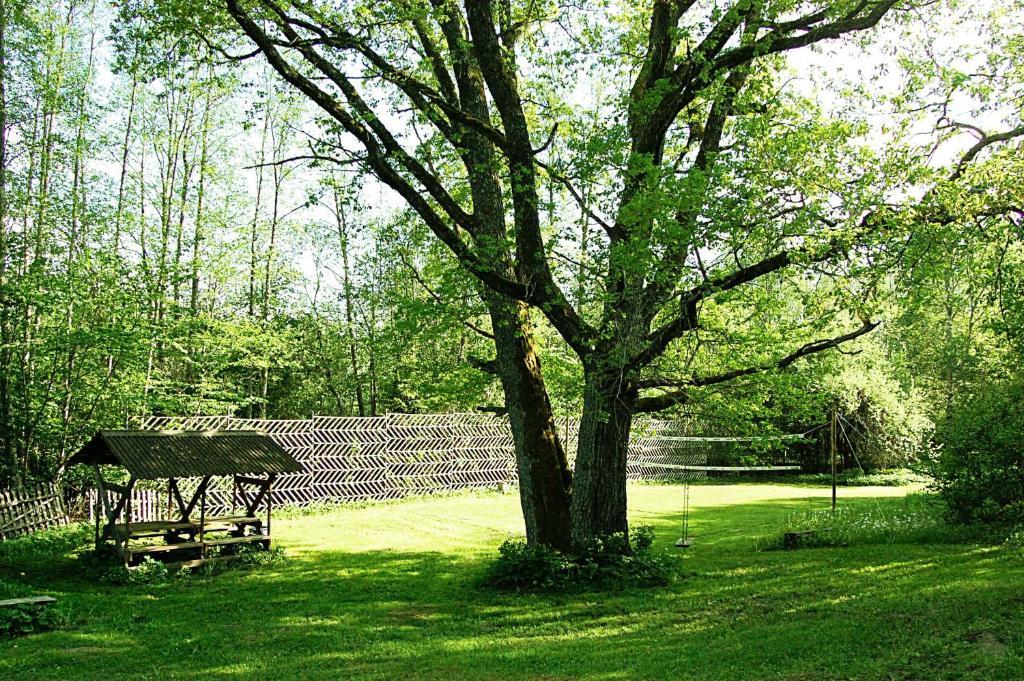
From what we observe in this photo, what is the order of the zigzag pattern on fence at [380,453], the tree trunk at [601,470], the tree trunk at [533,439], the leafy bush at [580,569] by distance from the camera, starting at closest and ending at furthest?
the leafy bush at [580,569] → the tree trunk at [601,470] → the tree trunk at [533,439] → the zigzag pattern on fence at [380,453]

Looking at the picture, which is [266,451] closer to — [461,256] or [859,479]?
[461,256]

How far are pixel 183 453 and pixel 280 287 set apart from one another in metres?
15.3

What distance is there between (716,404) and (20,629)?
26.6 ft

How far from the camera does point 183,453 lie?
11.1 meters

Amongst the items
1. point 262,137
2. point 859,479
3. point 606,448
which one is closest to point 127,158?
point 262,137

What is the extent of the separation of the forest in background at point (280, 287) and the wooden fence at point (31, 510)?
835 millimetres

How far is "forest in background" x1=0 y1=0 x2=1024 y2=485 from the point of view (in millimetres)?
8945

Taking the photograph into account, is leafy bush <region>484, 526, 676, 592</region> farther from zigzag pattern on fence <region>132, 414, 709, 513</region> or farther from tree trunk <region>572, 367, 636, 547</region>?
zigzag pattern on fence <region>132, 414, 709, 513</region>

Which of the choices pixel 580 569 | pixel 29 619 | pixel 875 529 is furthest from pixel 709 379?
pixel 29 619

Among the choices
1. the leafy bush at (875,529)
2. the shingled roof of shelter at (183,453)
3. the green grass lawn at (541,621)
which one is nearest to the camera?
the green grass lawn at (541,621)

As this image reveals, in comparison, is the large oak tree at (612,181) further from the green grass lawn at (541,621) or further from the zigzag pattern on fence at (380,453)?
the zigzag pattern on fence at (380,453)

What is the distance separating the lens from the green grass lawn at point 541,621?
646 cm

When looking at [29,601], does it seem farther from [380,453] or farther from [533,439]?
[380,453]

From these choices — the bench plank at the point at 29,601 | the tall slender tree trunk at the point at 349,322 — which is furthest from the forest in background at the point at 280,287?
the bench plank at the point at 29,601
